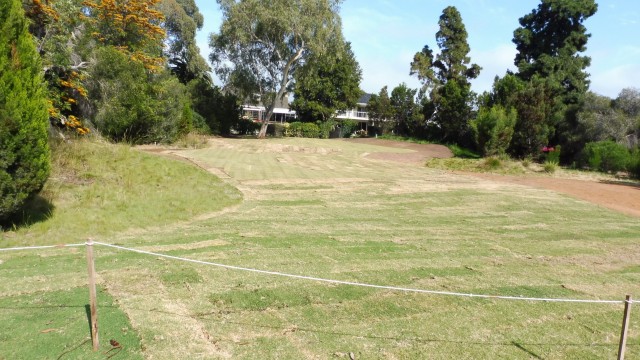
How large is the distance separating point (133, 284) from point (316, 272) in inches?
91.7

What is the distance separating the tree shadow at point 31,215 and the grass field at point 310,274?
181 mm

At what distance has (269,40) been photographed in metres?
36.6

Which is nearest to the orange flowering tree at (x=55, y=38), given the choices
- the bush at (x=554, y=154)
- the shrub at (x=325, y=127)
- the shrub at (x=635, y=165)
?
the shrub at (x=635, y=165)

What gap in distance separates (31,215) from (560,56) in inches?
1421

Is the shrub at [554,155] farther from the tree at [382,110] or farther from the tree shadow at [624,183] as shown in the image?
the tree at [382,110]

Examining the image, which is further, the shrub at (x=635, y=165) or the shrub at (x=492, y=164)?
the shrub at (x=492, y=164)

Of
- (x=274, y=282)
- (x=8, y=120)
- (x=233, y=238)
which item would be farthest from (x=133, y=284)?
(x=8, y=120)

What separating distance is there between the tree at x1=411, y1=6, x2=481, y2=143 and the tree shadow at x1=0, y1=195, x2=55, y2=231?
36458mm

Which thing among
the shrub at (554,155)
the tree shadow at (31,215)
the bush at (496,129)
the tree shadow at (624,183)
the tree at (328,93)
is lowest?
the tree shadow at (31,215)

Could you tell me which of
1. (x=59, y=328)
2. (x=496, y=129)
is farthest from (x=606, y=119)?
(x=59, y=328)

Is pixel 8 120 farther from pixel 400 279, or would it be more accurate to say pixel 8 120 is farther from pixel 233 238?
pixel 400 279

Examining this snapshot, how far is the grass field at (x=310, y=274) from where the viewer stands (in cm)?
434

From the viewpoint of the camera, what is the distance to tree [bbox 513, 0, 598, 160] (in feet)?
105

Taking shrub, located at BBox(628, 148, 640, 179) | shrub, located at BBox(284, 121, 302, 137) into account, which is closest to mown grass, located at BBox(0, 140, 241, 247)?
shrub, located at BBox(628, 148, 640, 179)
